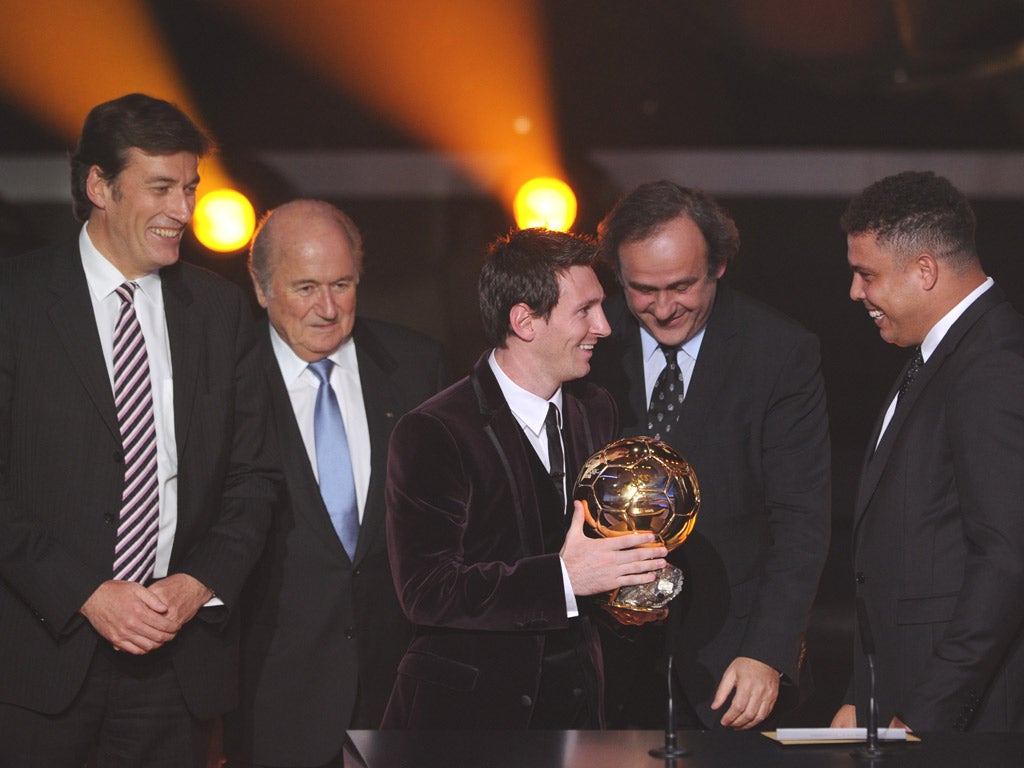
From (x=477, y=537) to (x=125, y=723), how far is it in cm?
95

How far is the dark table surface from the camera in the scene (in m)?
2.00

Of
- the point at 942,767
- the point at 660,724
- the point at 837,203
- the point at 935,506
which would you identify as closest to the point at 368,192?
the point at 837,203

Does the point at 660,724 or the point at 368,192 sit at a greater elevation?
the point at 368,192

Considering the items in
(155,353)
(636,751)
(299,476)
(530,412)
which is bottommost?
(636,751)

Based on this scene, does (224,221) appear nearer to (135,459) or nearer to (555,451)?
(135,459)

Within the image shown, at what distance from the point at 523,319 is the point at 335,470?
908 mm

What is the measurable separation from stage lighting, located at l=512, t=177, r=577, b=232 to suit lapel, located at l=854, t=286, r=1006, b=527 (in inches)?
127

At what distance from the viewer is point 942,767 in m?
1.98

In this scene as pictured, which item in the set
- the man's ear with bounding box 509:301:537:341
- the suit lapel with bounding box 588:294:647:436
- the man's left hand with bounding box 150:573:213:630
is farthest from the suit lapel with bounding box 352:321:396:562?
the man's ear with bounding box 509:301:537:341

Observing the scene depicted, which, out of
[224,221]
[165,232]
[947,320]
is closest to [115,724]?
[165,232]

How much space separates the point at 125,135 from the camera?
116 inches

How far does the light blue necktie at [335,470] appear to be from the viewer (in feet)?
10.9

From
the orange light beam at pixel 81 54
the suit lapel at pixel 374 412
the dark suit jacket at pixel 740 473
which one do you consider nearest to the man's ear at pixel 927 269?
the dark suit jacket at pixel 740 473

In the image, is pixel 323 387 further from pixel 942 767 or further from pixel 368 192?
pixel 368 192
